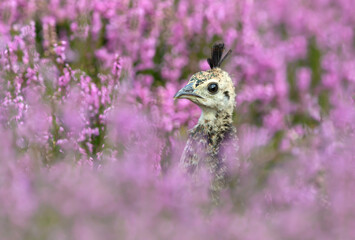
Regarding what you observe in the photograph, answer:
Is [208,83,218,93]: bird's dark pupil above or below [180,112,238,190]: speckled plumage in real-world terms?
above

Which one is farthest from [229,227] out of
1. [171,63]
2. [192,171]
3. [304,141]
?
[171,63]

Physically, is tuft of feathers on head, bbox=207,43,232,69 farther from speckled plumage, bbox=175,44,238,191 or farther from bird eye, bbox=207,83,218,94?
bird eye, bbox=207,83,218,94

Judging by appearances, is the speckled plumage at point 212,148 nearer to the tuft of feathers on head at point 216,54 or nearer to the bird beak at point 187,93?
the bird beak at point 187,93

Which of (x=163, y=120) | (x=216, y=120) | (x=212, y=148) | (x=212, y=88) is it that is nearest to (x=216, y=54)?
(x=212, y=88)

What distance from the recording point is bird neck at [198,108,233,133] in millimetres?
3377

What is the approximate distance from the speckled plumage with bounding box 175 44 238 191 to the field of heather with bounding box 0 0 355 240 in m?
0.09

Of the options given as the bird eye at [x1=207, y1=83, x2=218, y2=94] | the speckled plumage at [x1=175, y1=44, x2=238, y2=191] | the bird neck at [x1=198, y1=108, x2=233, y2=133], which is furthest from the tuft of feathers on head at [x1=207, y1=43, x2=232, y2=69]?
the bird neck at [x1=198, y1=108, x2=233, y2=133]

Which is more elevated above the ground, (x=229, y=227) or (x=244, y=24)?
(x=244, y=24)

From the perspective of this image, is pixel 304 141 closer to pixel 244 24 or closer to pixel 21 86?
pixel 244 24

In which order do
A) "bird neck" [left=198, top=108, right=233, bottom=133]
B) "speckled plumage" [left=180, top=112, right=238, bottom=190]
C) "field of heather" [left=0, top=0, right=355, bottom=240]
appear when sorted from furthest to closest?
"bird neck" [left=198, top=108, right=233, bottom=133]
"speckled plumage" [left=180, top=112, right=238, bottom=190]
"field of heather" [left=0, top=0, right=355, bottom=240]

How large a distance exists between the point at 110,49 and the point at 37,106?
2.06 m

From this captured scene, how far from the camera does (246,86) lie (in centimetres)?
579

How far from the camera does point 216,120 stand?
11.2 feet

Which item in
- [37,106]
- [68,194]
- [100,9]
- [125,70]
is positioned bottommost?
[68,194]
